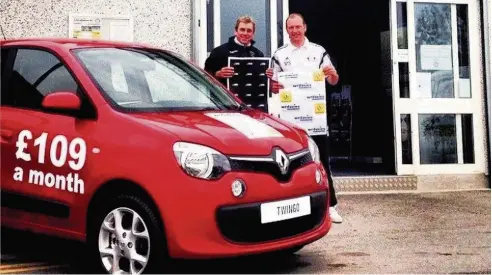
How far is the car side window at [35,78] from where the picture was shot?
4.61m

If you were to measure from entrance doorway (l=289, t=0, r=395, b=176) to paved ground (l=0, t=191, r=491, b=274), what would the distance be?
4.11 meters

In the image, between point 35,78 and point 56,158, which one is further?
point 35,78

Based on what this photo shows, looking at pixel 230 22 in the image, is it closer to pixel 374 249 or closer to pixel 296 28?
pixel 296 28

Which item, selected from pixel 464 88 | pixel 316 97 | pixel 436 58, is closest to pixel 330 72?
pixel 316 97

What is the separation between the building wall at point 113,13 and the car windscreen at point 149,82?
299 cm

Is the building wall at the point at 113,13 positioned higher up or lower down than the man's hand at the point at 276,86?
higher up

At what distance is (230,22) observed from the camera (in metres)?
8.42

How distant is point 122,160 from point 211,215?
0.65 metres

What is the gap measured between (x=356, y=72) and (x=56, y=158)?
910cm

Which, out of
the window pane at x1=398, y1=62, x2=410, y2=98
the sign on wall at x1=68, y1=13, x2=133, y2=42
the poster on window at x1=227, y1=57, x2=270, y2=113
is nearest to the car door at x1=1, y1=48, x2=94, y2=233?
the poster on window at x1=227, y1=57, x2=270, y2=113

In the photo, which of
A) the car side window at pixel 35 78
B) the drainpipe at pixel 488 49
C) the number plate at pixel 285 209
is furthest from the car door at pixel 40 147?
the drainpipe at pixel 488 49

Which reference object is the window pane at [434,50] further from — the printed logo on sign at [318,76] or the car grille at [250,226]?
the car grille at [250,226]

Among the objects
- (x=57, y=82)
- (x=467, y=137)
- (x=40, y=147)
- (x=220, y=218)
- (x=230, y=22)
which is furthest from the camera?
(x=467, y=137)

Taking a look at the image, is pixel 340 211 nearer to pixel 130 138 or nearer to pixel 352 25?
pixel 130 138
